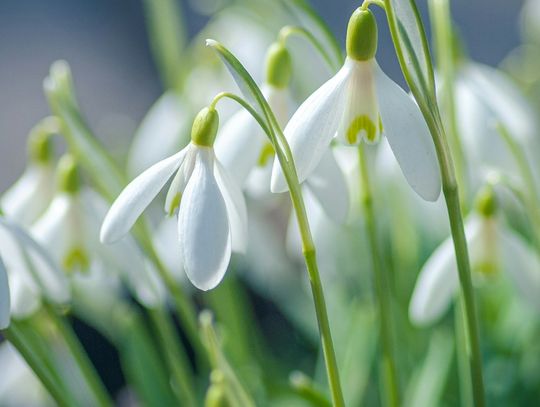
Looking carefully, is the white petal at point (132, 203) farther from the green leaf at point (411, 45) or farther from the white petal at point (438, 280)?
the white petal at point (438, 280)

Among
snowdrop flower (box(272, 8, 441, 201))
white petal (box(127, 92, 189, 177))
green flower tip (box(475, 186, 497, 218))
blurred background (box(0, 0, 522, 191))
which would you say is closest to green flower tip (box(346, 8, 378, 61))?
snowdrop flower (box(272, 8, 441, 201))

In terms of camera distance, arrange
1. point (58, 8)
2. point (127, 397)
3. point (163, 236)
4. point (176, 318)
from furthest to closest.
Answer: point (58, 8) < point (176, 318) < point (127, 397) < point (163, 236)

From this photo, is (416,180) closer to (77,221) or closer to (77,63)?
(77,221)

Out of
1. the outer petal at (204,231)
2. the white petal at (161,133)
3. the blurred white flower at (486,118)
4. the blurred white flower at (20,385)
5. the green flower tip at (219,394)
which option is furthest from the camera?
the white petal at (161,133)

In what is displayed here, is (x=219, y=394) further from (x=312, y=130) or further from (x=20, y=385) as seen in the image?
(x=20, y=385)

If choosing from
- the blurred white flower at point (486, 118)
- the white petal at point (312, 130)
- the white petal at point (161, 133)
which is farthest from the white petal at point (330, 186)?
the white petal at point (161, 133)

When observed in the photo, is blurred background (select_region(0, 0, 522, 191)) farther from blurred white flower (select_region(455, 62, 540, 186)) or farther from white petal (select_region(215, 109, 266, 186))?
white petal (select_region(215, 109, 266, 186))

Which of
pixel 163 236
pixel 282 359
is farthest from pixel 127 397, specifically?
pixel 163 236
